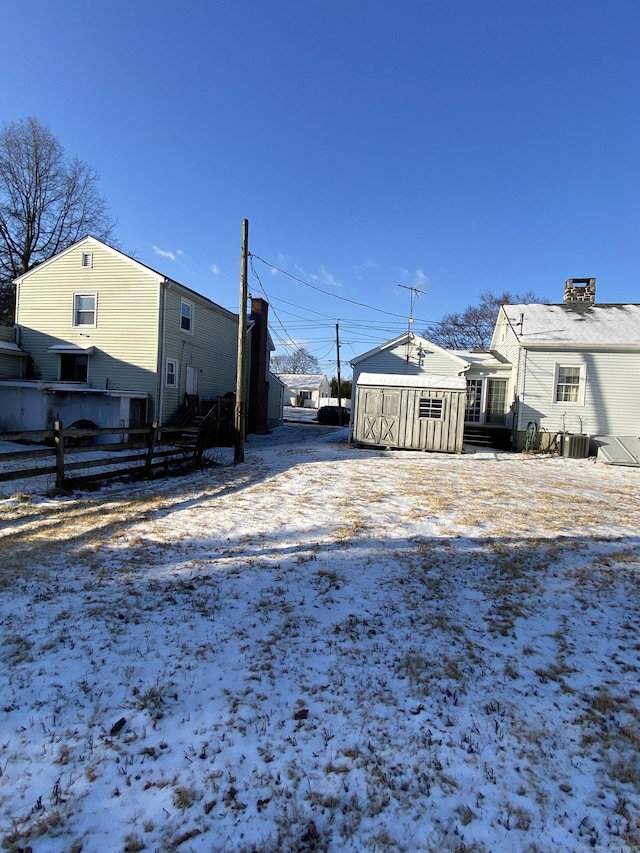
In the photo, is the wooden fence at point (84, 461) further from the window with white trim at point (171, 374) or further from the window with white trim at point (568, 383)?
the window with white trim at point (568, 383)

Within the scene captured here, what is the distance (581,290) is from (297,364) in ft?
208

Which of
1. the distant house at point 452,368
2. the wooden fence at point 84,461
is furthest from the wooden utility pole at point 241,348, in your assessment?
the distant house at point 452,368

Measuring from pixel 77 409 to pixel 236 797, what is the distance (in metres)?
15.5

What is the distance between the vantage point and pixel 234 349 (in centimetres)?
2281

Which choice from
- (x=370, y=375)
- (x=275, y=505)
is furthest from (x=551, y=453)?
(x=275, y=505)

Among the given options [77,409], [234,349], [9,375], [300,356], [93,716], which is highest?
[300,356]

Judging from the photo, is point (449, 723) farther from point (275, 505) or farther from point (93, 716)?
point (275, 505)

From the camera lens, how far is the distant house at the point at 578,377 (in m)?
16.4

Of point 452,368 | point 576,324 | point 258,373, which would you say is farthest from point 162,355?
point 576,324

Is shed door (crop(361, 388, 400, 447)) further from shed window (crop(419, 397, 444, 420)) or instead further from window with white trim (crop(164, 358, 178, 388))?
window with white trim (crop(164, 358, 178, 388))

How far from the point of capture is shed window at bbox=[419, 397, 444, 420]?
15727mm

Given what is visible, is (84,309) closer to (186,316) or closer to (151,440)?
(186,316)

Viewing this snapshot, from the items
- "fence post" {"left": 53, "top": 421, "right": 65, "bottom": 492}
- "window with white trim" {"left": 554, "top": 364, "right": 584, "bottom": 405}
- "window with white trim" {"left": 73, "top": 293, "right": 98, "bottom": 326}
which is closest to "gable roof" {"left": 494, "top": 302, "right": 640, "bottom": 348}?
"window with white trim" {"left": 554, "top": 364, "right": 584, "bottom": 405}

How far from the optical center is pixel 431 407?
1579 centimetres
